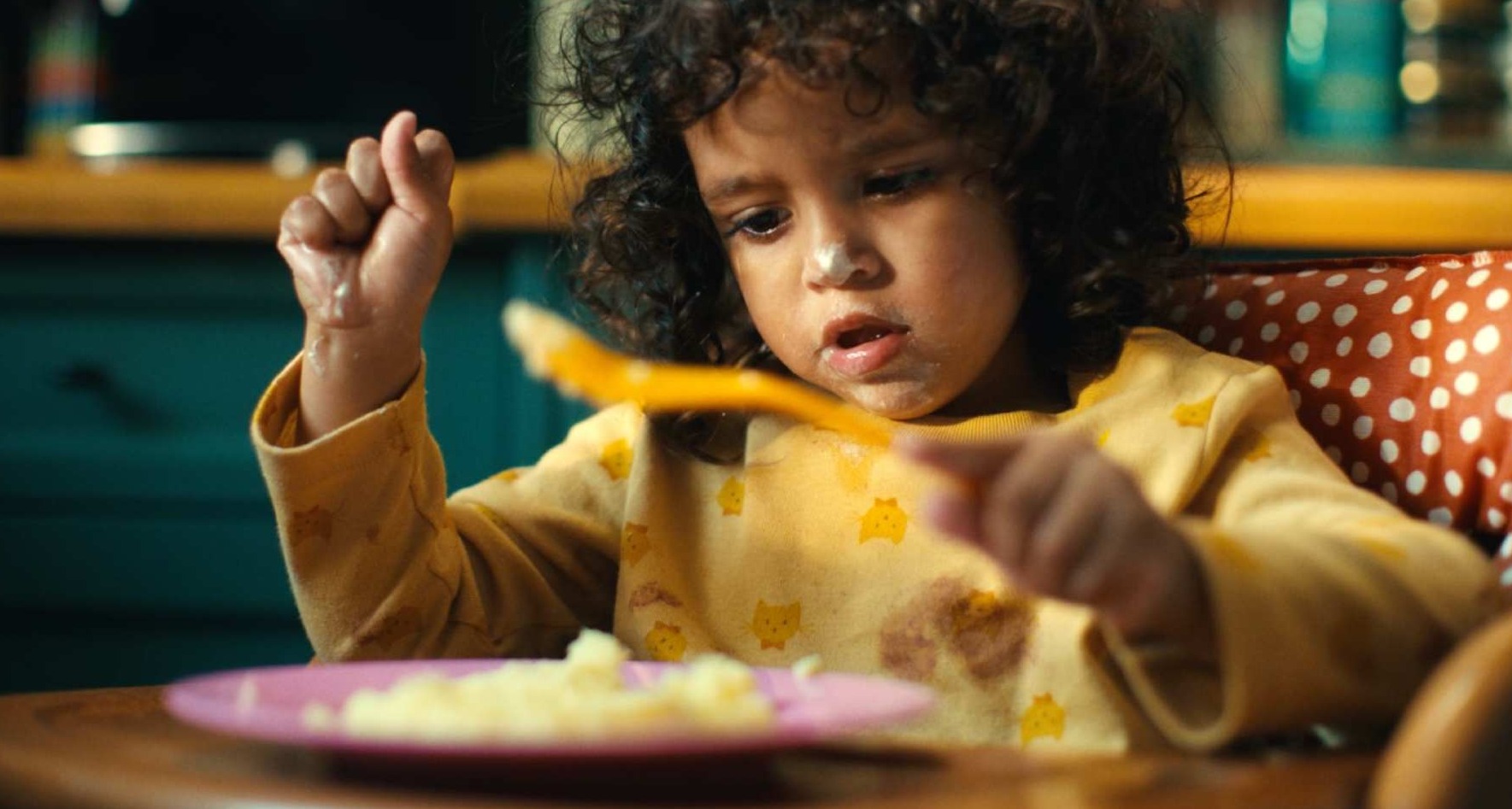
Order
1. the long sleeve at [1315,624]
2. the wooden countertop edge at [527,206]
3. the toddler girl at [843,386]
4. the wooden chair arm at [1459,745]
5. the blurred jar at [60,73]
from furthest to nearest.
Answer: the blurred jar at [60,73]
the wooden countertop edge at [527,206]
the toddler girl at [843,386]
the long sleeve at [1315,624]
the wooden chair arm at [1459,745]

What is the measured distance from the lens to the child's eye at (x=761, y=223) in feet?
3.03

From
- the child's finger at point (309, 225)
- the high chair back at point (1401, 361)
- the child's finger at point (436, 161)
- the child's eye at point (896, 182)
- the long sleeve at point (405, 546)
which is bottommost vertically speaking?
the long sleeve at point (405, 546)

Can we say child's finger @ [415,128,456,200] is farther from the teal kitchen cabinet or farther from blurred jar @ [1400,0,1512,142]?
blurred jar @ [1400,0,1512,142]

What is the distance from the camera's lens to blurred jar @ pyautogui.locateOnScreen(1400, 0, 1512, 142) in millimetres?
2186

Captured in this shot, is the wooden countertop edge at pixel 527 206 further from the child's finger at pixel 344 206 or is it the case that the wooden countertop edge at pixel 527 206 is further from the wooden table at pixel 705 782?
the wooden table at pixel 705 782

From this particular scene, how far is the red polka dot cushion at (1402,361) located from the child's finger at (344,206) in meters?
0.45

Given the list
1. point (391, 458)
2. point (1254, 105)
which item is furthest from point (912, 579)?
point (1254, 105)

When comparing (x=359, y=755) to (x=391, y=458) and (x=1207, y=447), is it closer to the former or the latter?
(x=391, y=458)

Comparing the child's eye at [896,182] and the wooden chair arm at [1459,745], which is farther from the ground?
the child's eye at [896,182]

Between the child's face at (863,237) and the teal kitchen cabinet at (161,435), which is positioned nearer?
the child's face at (863,237)

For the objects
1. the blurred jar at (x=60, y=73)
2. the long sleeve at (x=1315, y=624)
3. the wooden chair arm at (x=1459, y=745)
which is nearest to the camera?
the wooden chair arm at (x=1459, y=745)

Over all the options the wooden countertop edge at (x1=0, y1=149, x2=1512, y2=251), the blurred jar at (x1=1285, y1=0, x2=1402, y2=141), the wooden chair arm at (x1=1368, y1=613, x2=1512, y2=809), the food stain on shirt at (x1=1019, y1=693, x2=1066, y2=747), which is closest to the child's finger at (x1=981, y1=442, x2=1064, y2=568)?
the wooden chair arm at (x1=1368, y1=613, x2=1512, y2=809)

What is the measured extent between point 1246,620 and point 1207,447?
0.23m

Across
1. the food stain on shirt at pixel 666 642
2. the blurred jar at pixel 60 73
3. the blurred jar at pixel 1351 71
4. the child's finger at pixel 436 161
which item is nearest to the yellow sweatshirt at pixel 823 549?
the food stain on shirt at pixel 666 642
